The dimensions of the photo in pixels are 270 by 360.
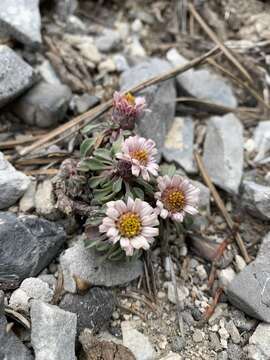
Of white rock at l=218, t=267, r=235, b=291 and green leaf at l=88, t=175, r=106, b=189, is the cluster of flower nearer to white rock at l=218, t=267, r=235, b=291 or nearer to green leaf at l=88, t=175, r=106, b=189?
green leaf at l=88, t=175, r=106, b=189

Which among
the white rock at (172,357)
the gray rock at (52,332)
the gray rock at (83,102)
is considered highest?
the gray rock at (83,102)

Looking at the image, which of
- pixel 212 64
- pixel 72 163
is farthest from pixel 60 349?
pixel 212 64

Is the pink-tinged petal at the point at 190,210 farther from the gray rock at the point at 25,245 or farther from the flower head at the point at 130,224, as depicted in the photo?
the gray rock at the point at 25,245

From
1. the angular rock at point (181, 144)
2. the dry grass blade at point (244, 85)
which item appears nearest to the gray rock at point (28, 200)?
the angular rock at point (181, 144)

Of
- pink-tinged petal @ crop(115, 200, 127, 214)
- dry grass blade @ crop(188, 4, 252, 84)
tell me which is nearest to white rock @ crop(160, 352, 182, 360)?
pink-tinged petal @ crop(115, 200, 127, 214)

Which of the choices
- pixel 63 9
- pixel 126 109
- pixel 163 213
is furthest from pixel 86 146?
pixel 63 9
